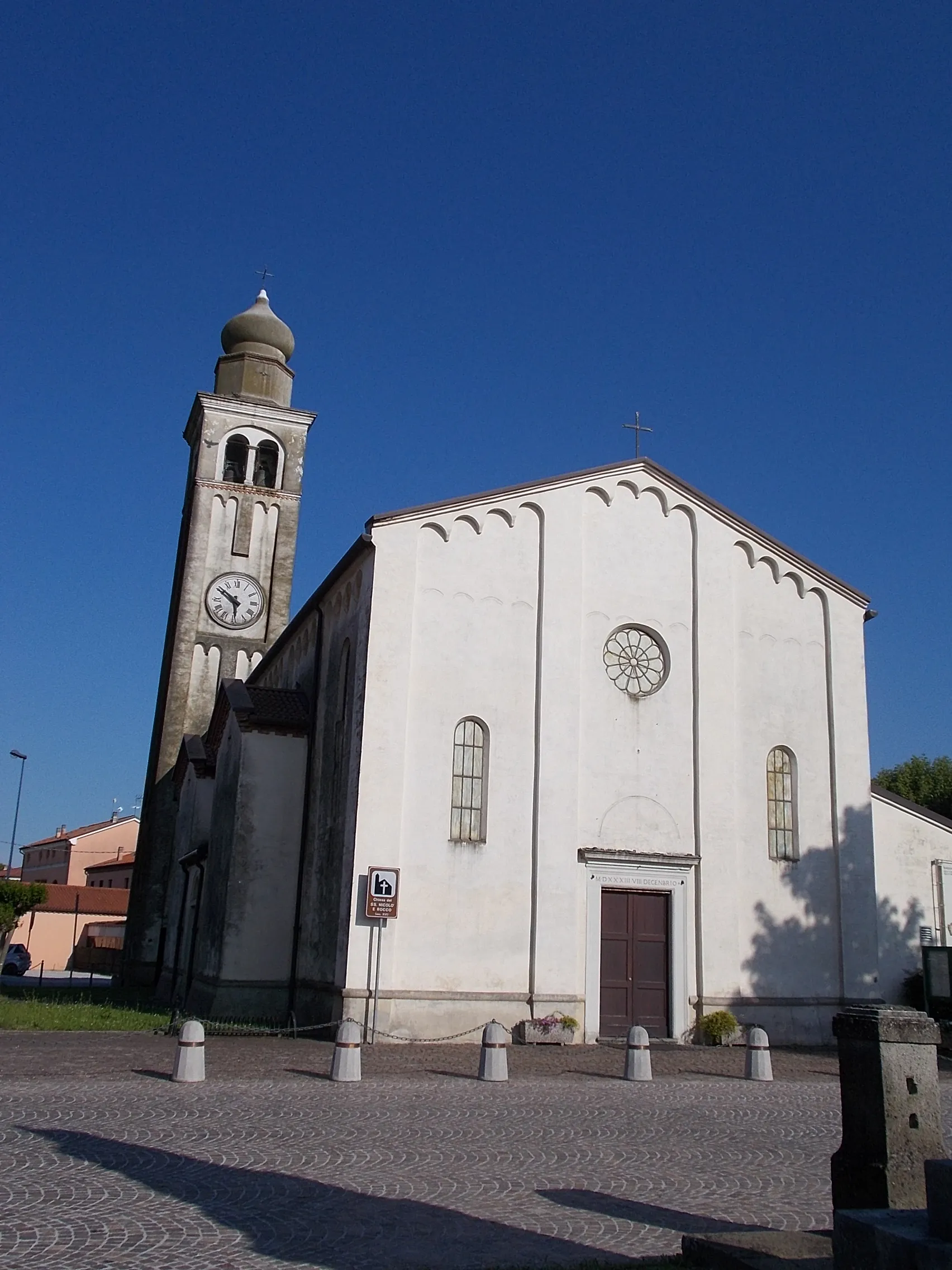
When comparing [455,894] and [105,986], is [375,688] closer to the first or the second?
[455,894]

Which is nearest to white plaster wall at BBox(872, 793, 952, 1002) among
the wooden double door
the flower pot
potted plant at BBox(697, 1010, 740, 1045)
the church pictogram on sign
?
potted plant at BBox(697, 1010, 740, 1045)

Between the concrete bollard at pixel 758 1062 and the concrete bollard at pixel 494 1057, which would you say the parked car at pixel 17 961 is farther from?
the concrete bollard at pixel 758 1062

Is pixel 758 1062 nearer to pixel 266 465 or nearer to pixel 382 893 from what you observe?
pixel 382 893

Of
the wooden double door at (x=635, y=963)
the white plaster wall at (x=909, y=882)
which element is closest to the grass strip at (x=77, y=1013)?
the wooden double door at (x=635, y=963)

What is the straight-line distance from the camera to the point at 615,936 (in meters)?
20.3

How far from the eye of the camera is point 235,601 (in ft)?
119

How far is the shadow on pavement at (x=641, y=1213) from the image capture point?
7320 mm

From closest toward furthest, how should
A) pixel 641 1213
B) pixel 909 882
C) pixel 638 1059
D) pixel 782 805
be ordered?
pixel 641 1213
pixel 638 1059
pixel 782 805
pixel 909 882

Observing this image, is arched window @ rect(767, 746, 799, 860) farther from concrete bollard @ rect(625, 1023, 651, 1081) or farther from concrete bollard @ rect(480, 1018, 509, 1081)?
concrete bollard @ rect(480, 1018, 509, 1081)

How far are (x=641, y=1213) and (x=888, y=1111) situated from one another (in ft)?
8.22

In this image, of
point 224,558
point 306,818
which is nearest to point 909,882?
point 306,818

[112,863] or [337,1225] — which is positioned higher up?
[112,863]

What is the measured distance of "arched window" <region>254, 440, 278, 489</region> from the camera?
38.4 metres

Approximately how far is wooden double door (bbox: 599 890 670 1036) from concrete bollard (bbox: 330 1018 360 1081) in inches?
276
